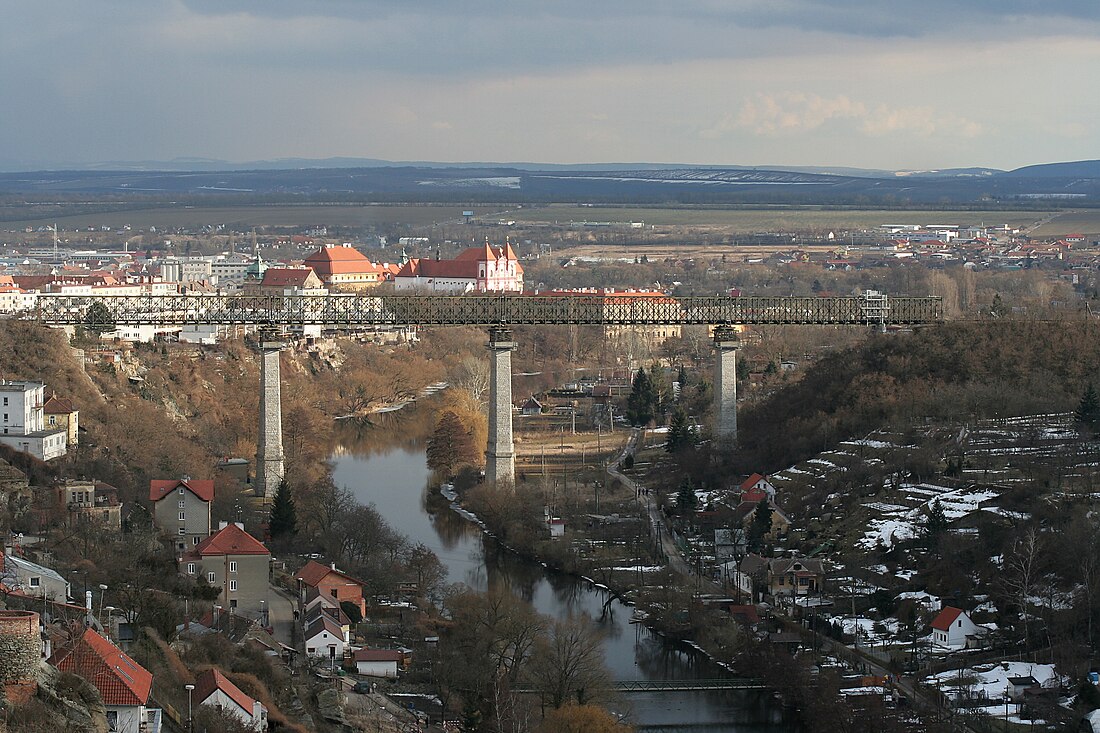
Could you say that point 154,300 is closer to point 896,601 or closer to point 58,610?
point 896,601

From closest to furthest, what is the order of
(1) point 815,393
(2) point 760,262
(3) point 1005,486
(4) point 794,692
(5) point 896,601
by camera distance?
(4) point 794,692 → (5) point 896,601 → (3) point 1005,486 → (1) point 815,393 → (2) point 760,262

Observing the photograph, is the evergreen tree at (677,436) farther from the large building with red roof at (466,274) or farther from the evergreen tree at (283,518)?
the large building with red roof at (466,274)

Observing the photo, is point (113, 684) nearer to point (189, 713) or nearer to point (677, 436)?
point (189, 713)

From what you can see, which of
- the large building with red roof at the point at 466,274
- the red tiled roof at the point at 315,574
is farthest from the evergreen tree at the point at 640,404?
the large building with red roof at the point at 466,274

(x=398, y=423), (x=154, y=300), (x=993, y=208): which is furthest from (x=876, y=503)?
(x=993, y=208)

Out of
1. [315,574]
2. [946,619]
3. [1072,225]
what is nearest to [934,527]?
[946,619]

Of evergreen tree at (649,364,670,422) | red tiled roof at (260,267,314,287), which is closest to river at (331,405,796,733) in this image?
evergreen tree at (649,364,670,422)
